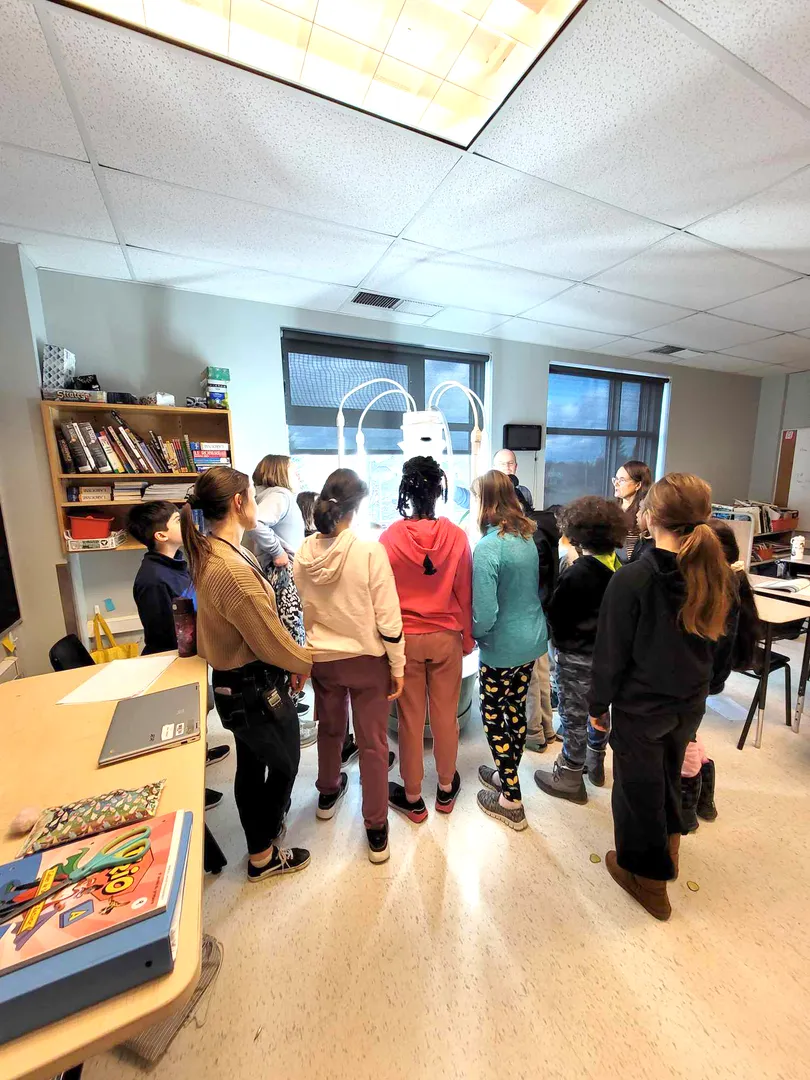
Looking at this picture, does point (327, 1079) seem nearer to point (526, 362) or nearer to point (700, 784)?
point (700, 784)

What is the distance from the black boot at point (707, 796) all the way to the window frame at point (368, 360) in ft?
9.68

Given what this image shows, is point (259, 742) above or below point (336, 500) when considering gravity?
below

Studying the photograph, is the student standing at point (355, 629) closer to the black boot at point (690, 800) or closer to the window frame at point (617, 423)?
the black boot at point (690, 800)

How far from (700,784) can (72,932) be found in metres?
2.13

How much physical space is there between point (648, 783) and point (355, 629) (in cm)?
110

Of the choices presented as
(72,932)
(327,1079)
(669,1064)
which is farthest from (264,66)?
(669,1064)

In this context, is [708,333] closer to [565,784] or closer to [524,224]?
[524,224]

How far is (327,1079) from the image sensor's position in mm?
1028

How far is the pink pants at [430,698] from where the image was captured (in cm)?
160

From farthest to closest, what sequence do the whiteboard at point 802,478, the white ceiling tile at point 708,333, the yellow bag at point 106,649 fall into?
the whiteboard at point 802,478
the white ceiling tile at point 708,333
the yellow bag at point 106,649

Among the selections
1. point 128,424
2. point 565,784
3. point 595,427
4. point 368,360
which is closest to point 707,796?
point 565,784

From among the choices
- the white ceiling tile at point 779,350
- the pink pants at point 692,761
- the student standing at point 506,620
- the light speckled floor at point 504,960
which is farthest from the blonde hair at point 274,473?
the white ceiling tile at point 779,350

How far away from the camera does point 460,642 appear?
1665 mm

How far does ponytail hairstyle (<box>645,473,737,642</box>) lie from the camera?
1172 mm
